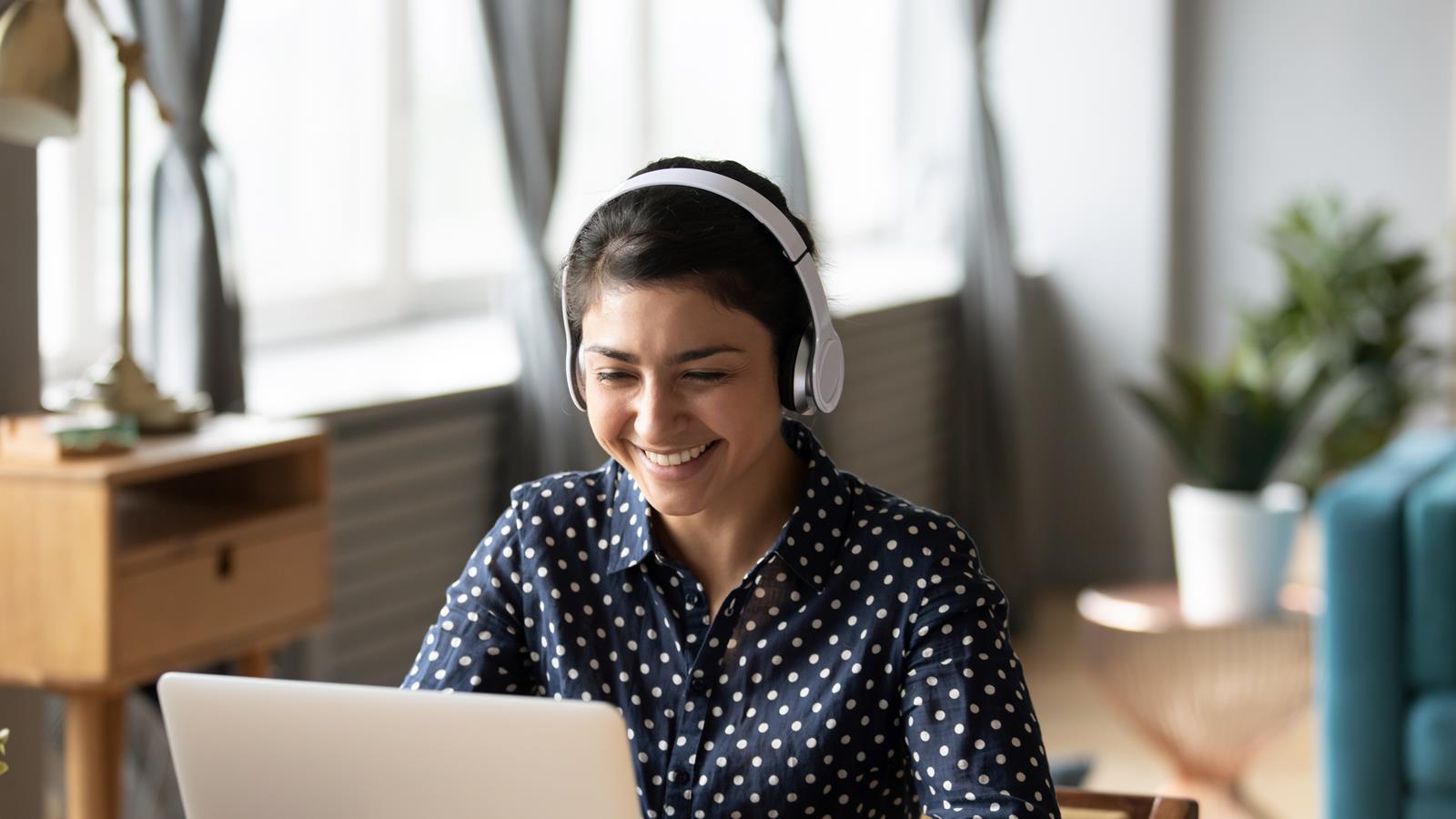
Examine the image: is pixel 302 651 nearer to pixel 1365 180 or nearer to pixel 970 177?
pixel 970 177

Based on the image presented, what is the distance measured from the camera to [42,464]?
1992 mm

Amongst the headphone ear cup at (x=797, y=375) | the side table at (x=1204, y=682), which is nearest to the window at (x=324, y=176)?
the side table at (x=1204, y=682)

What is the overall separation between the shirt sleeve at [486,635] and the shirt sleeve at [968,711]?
33 cm

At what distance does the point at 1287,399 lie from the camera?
406 cm

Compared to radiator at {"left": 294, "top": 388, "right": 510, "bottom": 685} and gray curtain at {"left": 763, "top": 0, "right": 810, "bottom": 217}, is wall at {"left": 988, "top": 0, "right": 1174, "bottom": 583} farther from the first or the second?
radiator at {"left": 294, "top": 388, "right": 510, "bottom": 685}

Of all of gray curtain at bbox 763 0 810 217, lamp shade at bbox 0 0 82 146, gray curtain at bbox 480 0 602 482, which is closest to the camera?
lamp shade at bbox 0 0 82 146

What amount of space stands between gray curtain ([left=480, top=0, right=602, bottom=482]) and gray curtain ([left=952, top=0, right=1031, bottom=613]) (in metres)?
1.85

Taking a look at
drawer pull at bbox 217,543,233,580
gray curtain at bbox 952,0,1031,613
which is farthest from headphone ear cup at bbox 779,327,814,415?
gray curtain at bbox 952,0,1031,613

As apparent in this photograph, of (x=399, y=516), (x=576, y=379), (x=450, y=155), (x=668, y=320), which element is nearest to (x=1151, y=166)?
(x=450, y=155)

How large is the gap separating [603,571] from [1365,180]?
4.44m

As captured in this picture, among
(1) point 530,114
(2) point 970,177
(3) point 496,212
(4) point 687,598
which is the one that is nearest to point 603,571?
(4) point 687,598

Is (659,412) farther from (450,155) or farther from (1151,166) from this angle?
(1151,166)

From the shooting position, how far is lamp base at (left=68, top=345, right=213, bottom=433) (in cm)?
214

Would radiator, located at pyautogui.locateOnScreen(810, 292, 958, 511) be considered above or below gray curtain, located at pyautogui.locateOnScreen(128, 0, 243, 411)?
below
